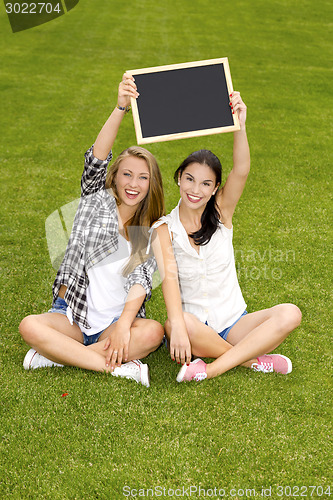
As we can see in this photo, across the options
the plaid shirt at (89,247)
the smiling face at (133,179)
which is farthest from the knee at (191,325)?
the smiling face at (133,179)

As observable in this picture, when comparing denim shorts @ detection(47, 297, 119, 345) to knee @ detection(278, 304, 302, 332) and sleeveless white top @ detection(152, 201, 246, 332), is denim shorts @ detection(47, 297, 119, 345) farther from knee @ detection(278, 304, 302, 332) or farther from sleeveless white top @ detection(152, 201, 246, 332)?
knee @ detection(278, 304, 302, 332)

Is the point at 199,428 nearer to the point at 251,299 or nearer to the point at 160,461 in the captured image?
the point at 160,461

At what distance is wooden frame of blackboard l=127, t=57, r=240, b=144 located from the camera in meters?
3.03

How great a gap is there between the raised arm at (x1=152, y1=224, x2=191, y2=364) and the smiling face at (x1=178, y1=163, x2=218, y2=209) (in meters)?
0.24

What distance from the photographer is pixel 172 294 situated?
3.33m

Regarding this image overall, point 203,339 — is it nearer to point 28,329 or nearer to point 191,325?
point 191,325

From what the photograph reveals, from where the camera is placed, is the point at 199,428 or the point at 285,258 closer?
the point at 199,428

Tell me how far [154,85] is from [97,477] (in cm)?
213

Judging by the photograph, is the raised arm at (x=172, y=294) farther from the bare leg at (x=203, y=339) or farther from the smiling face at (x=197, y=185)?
the smiling face at (x=197, y=185)

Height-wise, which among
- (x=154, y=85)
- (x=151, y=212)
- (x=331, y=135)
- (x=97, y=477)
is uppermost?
Result: (x=154, y=85)

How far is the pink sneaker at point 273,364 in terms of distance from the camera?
3.57 meters

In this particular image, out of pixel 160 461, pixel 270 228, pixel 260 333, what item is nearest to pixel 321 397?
pixel 260 333

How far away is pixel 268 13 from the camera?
19188 millimetres

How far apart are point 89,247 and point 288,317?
4.43 ft
